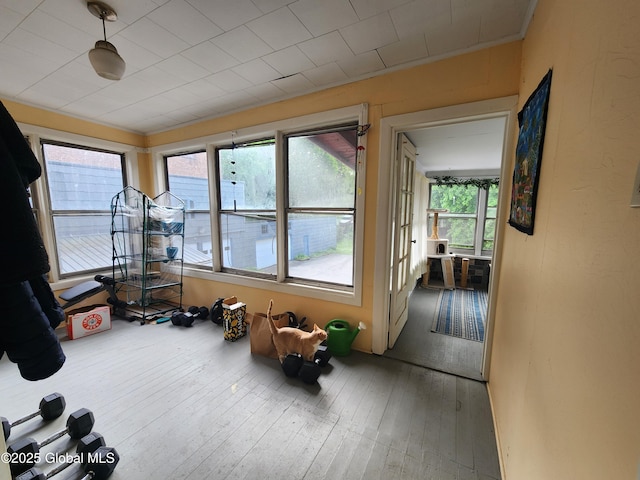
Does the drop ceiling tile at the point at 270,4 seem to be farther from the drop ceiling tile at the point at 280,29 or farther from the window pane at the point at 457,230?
the window pane at the point at 457,230

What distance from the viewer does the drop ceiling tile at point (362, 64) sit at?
1.92m

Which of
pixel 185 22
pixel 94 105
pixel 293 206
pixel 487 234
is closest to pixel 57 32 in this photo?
pixel 185 22

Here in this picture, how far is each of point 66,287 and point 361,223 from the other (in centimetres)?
372

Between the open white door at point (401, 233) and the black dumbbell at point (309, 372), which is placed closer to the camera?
the black dumbbell at point (309, 372)

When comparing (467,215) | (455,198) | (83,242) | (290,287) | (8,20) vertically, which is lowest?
(290,287)

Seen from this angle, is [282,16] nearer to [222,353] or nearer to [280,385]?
[280,385]

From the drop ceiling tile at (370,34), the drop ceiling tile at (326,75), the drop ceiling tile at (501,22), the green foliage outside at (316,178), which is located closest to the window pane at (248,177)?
the green foliage outside at (316,178)

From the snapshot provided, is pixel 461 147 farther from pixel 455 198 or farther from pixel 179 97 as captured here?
pixel 179 97

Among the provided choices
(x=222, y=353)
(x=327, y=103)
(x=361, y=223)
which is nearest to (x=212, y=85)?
(x=327, y=103)

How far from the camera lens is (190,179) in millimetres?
3645

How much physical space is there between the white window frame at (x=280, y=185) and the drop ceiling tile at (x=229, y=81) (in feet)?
1.44

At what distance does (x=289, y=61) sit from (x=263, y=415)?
2.62 meters

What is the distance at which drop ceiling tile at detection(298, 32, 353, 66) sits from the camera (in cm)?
173

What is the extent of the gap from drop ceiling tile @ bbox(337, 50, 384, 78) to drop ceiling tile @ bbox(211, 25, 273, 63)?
613 millimetres
